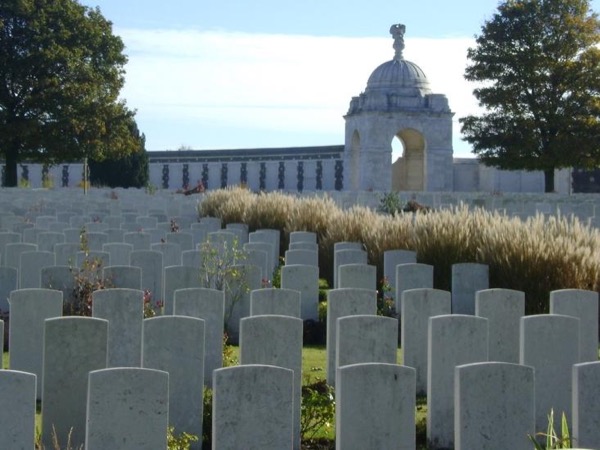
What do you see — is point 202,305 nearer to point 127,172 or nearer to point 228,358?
point 228,358

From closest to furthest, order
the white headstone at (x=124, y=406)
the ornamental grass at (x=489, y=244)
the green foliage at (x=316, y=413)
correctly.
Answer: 1. the white headstone at (x=124, y=406)
2. the green foliage at (x=316, y=413)
3. the ornamental grass at (x=489, y=244)

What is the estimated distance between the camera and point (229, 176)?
178 ft

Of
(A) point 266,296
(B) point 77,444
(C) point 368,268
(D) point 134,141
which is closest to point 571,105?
(D) point 134,141

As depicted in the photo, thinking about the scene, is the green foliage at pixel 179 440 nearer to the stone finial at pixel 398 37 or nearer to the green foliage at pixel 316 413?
the green foliage at pixel 316 413

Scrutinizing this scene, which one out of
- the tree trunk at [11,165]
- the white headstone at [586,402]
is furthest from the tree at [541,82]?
the white headstone at [586,402]

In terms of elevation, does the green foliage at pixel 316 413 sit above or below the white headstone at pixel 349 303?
below

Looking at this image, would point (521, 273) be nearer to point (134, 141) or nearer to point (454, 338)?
point (454, 338)

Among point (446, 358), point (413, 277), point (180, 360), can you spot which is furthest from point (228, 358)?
point (413, 277)

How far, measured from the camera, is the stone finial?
44.1 metres

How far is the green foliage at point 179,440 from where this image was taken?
5992 millimetres

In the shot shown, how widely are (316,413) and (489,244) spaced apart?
5.16m

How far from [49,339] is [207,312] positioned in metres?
1.75

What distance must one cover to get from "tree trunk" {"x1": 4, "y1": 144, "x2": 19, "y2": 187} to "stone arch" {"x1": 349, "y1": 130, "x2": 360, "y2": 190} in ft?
42.3

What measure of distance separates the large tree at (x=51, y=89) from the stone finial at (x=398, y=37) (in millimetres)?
11512
